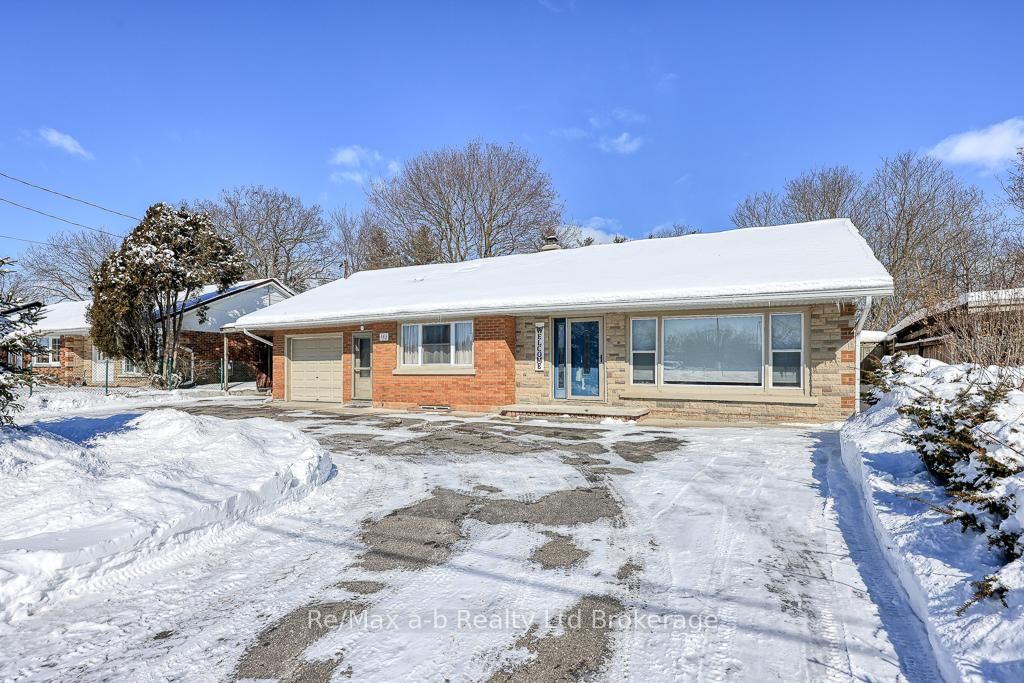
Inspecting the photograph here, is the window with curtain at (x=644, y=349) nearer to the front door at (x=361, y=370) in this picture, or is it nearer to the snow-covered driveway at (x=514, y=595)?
the snow-covered driveway at (x=514, y=595)

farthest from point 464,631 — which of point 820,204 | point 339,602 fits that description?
point 820,204

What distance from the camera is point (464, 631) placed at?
10.0 ft

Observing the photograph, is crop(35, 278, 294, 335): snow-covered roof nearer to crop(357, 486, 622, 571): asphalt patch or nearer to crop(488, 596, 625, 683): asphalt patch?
crop(357, 486, 622, 571): asphalt patch

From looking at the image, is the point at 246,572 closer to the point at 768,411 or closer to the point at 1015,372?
the point at 1015,372

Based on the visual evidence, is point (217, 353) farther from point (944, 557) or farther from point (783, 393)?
point (944, 557)

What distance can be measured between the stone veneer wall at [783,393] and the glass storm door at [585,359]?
0.23 m

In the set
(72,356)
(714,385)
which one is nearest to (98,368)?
(72,356)

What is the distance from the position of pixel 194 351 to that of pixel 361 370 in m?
12.0

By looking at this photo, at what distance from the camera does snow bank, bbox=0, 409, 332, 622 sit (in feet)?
11.6

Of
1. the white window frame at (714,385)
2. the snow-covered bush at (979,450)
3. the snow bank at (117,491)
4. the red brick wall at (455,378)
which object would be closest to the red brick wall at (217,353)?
the red brick wall at (455,378)

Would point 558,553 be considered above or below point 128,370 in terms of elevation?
below

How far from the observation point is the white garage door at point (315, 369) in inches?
664

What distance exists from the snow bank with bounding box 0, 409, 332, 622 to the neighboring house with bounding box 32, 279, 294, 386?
17.6m

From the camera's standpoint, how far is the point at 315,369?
17.3 m
